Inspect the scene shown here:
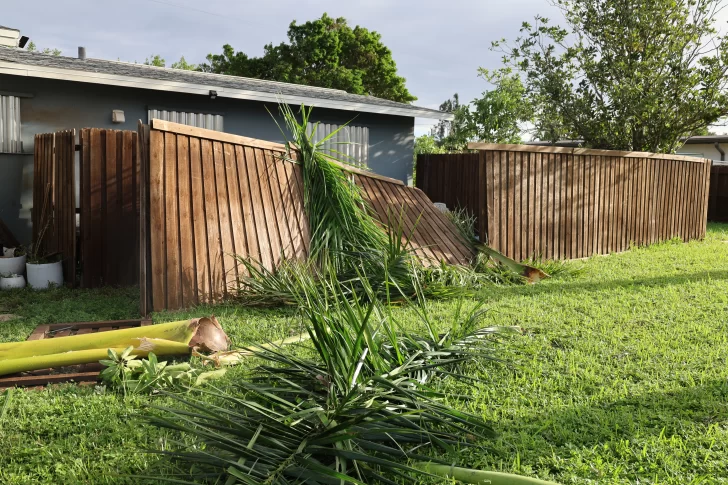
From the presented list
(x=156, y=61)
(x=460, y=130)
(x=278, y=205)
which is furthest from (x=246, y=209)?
(x=156, y=61)

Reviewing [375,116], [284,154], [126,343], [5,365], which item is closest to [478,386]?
[126,343]

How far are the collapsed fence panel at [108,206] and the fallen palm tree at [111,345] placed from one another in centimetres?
313

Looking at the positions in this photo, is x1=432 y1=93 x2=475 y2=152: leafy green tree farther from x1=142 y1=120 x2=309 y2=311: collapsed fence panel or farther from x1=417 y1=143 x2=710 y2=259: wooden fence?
x1=142 y1=120 x2=309 y2=311: collapsed fence panel

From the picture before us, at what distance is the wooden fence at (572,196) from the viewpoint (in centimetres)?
840

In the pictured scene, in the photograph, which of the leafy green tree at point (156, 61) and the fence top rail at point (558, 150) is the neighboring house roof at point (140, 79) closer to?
the fence top rail at point (558, 150)

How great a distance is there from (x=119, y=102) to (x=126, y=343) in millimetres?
6874

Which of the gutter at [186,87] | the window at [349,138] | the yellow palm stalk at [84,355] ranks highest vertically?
the gutter at [186,87]

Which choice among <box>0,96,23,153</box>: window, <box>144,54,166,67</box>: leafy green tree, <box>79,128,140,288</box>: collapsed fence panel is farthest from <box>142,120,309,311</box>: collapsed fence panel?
<box>144,54,166,67</box>: leafy green tree

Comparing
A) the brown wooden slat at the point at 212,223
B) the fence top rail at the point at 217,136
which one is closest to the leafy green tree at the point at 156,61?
the fence top rail at the point at 217,136

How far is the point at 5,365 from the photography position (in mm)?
Result: 3727

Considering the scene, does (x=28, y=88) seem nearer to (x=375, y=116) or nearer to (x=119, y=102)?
(x=119, y=102)

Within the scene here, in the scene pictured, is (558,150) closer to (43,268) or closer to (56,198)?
(56,198)

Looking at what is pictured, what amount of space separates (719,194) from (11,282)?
17.7 m

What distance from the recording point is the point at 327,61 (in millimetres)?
32625
